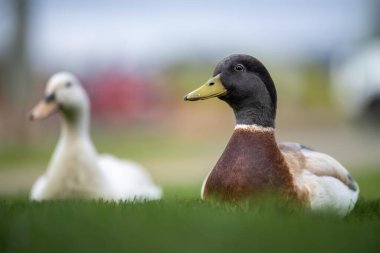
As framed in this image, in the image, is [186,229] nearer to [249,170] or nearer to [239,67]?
[249,170]

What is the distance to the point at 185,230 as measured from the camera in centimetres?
409

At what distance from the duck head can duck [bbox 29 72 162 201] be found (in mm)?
2037

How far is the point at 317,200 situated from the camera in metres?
4.90

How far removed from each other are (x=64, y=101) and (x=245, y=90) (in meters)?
3.22

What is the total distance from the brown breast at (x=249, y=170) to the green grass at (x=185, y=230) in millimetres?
117

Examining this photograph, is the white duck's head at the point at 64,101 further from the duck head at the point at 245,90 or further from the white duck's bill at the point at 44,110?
the duck head at the point at 245,90

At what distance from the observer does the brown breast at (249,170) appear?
4.77m

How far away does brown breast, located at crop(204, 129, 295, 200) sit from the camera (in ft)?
15.6

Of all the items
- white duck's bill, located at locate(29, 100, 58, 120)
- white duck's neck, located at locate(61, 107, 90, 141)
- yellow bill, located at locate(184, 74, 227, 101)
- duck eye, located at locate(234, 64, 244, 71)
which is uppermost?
duck eye, located at locate(234, 64, 244, 71)

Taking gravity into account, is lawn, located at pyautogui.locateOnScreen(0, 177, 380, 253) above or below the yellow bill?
below

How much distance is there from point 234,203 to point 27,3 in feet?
46.3

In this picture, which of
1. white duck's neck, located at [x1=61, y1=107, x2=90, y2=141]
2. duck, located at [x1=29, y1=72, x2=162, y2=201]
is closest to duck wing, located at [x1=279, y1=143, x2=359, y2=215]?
duck, located at [x1=29, y1=72, x2=162, y2=201]

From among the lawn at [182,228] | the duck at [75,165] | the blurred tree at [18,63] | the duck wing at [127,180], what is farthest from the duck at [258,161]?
the blurred tree at [18,63]

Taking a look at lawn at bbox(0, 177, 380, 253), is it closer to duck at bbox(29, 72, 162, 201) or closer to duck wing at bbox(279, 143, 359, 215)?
duck wing at bbox(279, 143, 359, 215)
